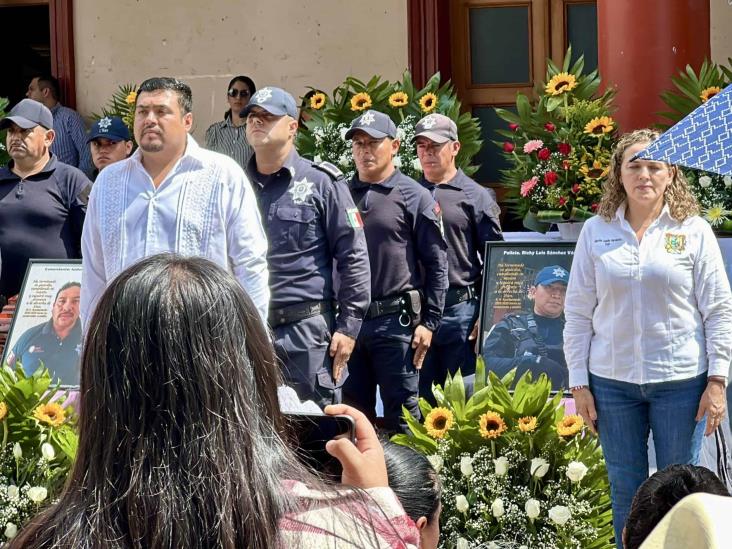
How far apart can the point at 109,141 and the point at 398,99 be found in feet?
6.02

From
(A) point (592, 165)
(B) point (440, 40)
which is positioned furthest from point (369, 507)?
(B) point (440, 40)

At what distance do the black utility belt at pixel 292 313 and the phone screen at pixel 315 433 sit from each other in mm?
3271

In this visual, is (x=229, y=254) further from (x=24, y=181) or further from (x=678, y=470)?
(x=24, y=181)

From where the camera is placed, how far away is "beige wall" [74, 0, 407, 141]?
1012cm

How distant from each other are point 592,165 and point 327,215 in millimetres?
1778

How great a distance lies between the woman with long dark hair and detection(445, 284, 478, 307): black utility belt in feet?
15.9

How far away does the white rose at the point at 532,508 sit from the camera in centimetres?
440

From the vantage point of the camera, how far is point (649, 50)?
7273 mm

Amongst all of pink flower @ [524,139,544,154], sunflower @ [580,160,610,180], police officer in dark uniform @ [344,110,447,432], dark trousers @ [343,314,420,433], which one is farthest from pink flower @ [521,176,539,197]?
dark trousers @ [343,314,420,433]

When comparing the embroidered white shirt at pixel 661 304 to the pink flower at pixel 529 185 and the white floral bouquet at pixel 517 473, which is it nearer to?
the white floral bouquet at pixel 517 473

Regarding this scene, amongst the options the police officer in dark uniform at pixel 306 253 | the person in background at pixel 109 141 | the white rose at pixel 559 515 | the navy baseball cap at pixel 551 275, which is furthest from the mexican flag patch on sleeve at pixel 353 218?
the person in background at pixel 109 141

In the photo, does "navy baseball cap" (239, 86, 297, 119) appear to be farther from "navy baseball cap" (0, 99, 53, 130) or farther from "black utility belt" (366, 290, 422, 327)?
"navy baseball cap" (0, 99, 53, 130)

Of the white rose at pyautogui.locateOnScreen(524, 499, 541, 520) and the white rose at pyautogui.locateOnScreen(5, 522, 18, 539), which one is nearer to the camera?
the white rose at pyautogui.locateOnScreen(524, 499, 541, 520)

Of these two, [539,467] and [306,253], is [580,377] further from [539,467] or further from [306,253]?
[306,253]
